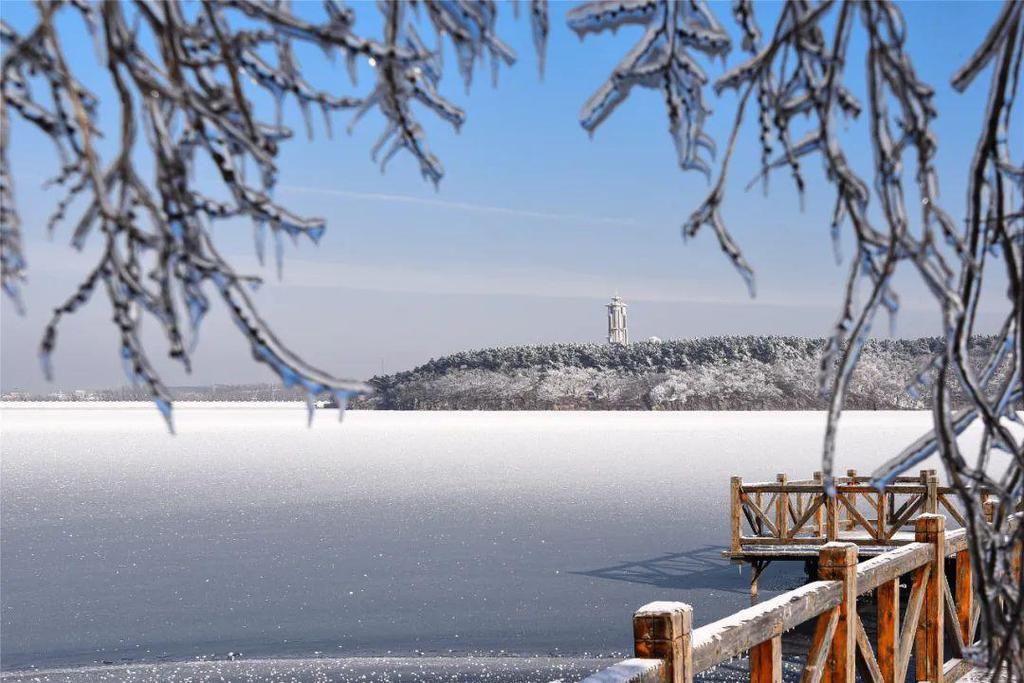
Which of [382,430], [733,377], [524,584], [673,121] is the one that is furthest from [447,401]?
[673,121]

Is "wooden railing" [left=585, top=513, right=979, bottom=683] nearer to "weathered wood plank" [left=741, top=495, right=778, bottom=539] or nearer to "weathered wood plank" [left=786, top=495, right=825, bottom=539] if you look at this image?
"weathered wood plank" [left=786, top=495, right=825, bottom=539]

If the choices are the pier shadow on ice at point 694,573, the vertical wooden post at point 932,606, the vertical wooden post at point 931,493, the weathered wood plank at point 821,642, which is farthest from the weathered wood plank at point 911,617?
the pier shadow on ice at point 694,573

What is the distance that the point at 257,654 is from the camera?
22281 mm

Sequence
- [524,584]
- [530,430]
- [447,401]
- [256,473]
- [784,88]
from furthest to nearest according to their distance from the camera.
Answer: [447,401] < [530,430] < [256,473] < [524,584] < [784,88]

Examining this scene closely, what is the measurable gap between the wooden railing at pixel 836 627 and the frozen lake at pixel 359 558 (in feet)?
43.6

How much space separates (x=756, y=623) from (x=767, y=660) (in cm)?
59

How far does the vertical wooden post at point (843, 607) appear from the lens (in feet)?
21.9

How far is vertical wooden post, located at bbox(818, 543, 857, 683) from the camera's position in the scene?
21.9ft

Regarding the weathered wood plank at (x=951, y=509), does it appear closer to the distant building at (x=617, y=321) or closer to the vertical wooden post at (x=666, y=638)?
the vertical wooden post at (x=666, y=638)

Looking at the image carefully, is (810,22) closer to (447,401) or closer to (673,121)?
(673,121)

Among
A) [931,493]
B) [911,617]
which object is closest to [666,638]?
[911,617]

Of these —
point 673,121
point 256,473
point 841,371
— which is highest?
point 673,121

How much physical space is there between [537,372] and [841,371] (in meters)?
157

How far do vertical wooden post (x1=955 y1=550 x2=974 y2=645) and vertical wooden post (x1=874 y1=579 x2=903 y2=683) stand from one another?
2131 millimetres
